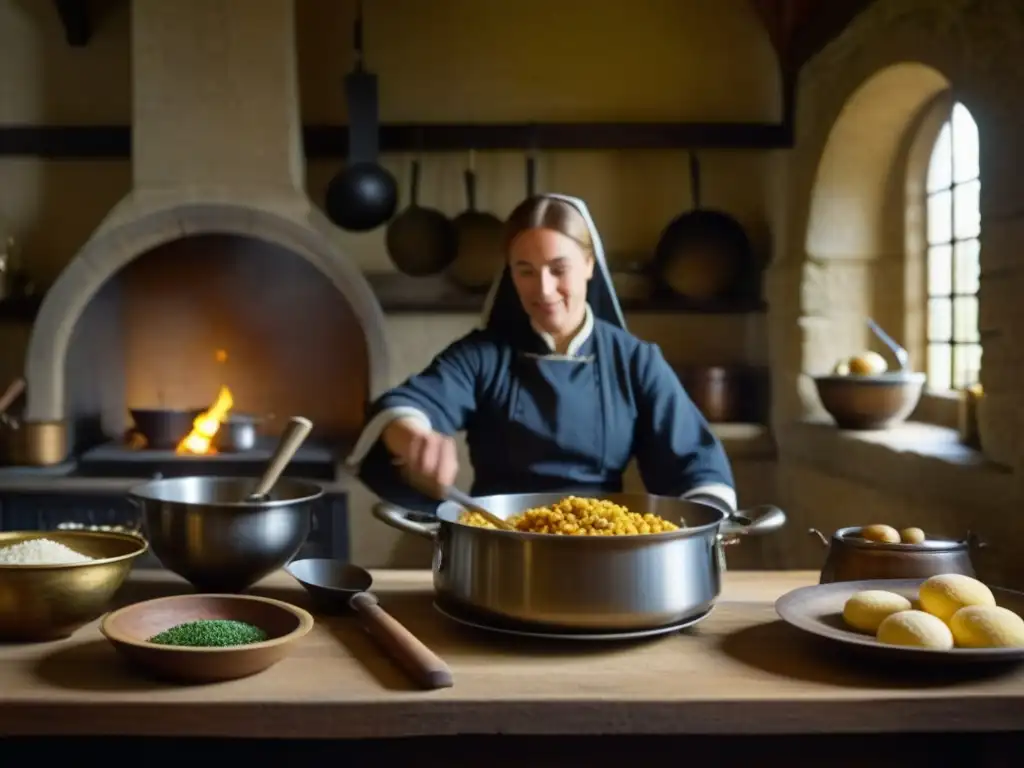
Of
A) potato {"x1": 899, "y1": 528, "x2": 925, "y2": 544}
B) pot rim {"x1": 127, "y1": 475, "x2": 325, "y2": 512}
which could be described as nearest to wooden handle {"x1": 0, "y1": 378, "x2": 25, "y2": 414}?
pot rim {"x1": 127, "y1": 475, "x2": 325, "y2": 512}

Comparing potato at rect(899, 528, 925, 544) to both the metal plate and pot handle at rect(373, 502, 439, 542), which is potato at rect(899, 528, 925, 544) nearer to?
the metal plate

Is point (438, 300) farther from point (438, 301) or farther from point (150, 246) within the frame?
point (150, 246)

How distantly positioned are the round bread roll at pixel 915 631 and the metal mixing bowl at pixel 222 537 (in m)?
0.79

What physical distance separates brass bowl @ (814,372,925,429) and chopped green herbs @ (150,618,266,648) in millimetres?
2299

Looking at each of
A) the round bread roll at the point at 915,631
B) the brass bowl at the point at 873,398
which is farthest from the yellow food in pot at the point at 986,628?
the brass bowl at the point at 873,398

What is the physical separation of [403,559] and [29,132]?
6.64 feet

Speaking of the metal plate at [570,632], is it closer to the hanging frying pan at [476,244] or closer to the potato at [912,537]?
the potato at [912,537]

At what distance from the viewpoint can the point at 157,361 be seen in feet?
13.8

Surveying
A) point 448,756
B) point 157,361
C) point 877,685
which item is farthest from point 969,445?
point 157,361

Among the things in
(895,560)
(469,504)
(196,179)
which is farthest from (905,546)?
(196,179)

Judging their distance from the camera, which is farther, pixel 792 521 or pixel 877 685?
pixel 792 521

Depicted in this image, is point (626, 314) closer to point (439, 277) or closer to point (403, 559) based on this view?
point (439, 277)

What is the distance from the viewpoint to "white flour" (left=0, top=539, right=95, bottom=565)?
1.35 m

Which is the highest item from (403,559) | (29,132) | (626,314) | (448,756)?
(29,132)
